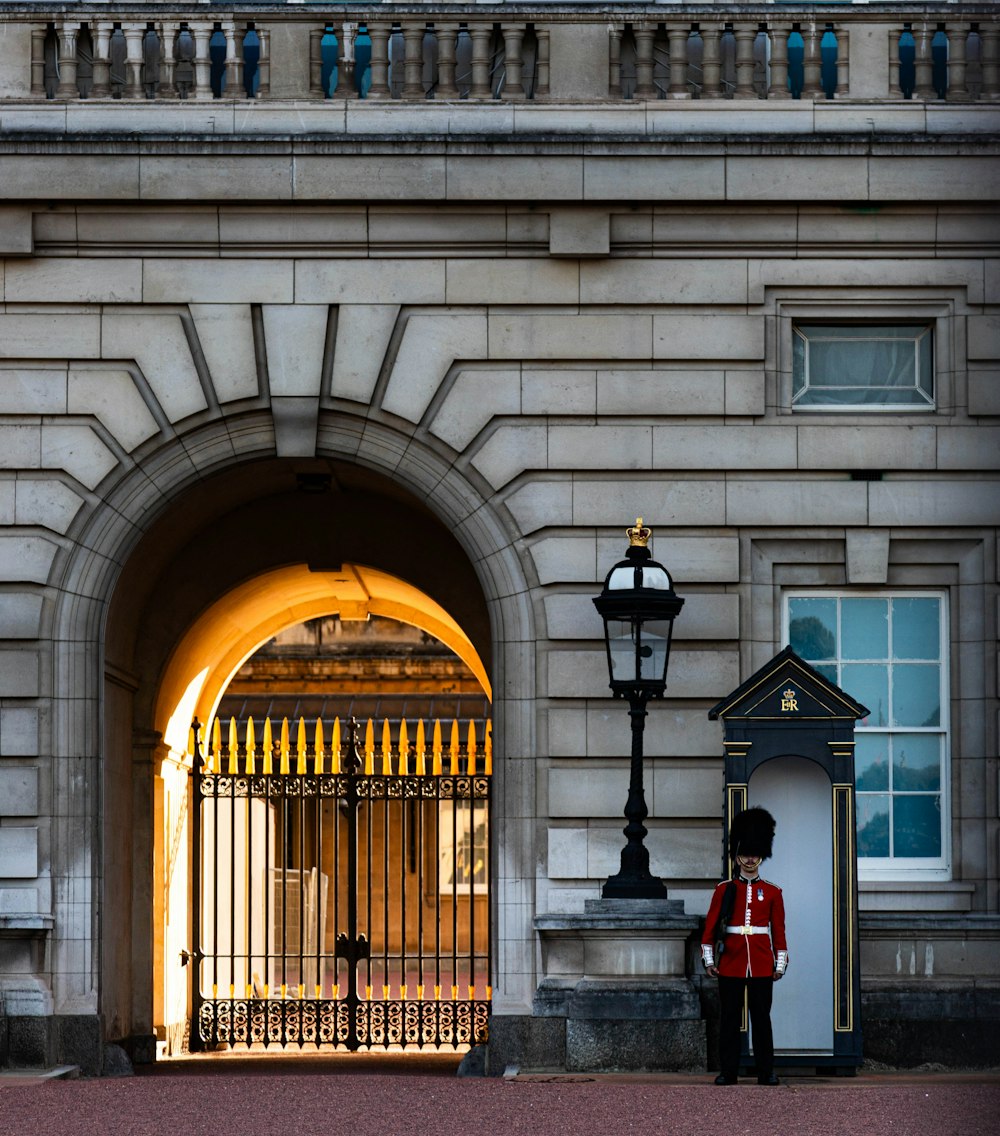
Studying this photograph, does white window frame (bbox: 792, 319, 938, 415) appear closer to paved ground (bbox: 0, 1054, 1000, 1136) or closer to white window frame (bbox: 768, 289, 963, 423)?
white window frame (bbox: 768, 289, 963, 423)

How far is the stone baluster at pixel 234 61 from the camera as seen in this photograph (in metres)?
15.1

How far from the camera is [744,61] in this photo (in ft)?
49.8

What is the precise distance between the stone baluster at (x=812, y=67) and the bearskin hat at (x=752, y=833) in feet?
14.5

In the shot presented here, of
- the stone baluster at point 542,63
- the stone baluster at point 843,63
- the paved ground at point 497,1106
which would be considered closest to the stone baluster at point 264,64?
the stone baluster at point 542,63

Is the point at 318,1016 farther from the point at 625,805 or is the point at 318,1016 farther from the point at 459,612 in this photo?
the point at 625,805

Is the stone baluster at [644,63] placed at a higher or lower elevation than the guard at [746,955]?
higher

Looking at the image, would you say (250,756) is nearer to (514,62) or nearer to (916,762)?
(916,762)

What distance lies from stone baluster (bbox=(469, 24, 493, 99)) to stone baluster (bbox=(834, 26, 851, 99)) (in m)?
2.05

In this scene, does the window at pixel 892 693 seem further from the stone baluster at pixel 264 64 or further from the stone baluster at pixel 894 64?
the stone baluster at pixel 264 64

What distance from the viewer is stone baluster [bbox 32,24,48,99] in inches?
599

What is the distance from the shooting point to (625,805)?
14445 mm

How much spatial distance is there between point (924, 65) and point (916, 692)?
3686 millimetres

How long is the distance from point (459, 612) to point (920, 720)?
390 centimetres

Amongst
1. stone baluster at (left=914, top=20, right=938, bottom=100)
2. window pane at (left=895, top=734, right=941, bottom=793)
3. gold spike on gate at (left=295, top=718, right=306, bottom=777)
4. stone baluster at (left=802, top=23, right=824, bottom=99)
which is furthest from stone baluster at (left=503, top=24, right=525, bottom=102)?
gold spike on gate at (left=295, top=718, right=306, bottom=777)
